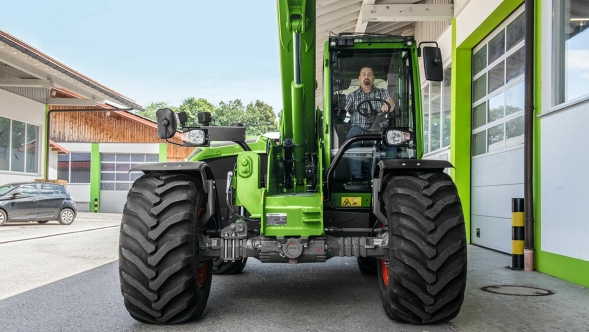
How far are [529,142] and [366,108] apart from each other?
298 cm

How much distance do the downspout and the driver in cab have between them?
2761 millimetres

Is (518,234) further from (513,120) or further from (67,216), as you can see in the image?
(67,216)

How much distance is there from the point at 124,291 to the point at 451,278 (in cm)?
257

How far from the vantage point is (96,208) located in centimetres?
3503

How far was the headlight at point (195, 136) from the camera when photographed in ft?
17.6

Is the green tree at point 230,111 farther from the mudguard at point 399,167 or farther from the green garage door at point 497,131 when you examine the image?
the mudguard at point 399,167

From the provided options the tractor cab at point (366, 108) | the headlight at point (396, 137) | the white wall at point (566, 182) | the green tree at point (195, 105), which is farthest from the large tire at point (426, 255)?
the green tree at point (195, 105)

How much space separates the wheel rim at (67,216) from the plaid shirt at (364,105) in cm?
1725

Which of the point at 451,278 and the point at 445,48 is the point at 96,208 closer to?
the point at 445,48

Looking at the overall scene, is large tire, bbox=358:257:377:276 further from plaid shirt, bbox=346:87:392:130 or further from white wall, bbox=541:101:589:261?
white wall, bbox=541:101:589:261

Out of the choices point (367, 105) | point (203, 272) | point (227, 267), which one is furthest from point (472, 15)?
point (203, 272)

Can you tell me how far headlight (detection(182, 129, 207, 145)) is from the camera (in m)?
5.35

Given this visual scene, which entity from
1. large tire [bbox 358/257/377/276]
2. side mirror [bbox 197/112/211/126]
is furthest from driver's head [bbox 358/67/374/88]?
large tire [bbox 358/257/377/276]

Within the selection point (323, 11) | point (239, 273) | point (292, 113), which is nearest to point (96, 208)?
point (323, 11)
